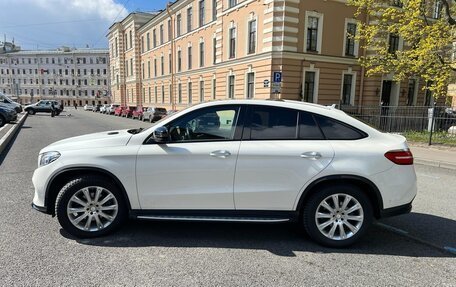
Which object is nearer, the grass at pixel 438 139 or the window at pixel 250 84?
the grass at pixel 438 139

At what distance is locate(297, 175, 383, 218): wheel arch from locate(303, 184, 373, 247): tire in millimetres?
51

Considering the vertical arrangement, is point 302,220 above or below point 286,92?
below

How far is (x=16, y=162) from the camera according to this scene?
866 cm

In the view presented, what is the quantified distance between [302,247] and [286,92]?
19.8 m

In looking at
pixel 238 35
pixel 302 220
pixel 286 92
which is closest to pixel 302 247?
pixel 302 220

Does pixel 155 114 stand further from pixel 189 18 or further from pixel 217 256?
pixel 217 256

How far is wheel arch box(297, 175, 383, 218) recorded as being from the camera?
3760mm

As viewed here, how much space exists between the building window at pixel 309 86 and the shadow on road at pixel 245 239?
20168 millimetres

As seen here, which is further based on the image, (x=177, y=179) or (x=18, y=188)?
(x=18, y=188)

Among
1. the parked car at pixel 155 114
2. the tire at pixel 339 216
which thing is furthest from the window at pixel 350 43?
the tire at pixel 339 216

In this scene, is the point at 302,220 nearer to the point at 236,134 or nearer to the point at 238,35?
the point at 236,134

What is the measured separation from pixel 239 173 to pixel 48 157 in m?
2.29

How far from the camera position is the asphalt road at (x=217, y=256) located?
3.15 metres

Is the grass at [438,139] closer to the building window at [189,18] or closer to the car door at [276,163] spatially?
the car door at [276,163]
